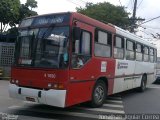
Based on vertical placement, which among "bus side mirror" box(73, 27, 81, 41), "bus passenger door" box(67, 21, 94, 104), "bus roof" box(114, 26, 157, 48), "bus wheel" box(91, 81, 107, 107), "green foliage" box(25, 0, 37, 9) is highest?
"green foliage" box(25, 0, 37, 9)

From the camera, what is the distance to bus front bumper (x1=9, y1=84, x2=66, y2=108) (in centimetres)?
866

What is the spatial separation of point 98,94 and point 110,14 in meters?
22.7

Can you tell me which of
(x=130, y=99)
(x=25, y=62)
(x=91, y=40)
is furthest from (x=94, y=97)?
(x=130, y=99)

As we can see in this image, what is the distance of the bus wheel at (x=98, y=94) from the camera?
34.7 feet

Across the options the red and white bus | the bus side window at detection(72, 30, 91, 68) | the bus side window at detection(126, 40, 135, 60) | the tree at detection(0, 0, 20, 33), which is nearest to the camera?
the red and white bus

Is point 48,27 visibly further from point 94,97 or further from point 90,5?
point 90,5

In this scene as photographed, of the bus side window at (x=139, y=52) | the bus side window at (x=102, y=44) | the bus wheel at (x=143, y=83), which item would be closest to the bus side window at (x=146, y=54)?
the bus side window at (x=139, y=52)

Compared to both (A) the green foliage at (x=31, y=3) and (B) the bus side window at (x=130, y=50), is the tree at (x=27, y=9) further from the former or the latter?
(B) the bus side window at (x=130, y=50)

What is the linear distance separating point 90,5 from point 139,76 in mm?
20636

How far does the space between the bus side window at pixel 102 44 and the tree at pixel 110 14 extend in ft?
67.0

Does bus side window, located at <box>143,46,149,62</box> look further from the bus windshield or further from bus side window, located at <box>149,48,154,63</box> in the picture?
the bus windshield

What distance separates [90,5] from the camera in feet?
115

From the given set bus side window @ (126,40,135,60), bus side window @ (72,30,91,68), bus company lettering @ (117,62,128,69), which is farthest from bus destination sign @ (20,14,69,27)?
bus side window @ (126,40,135,60)

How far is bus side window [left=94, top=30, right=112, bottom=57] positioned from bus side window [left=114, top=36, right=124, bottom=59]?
0.56 m
